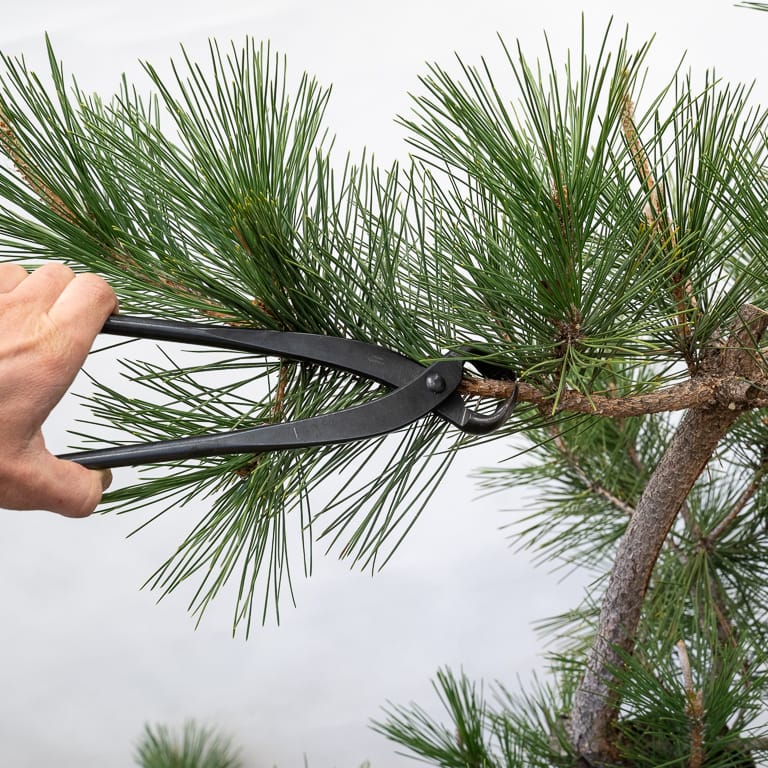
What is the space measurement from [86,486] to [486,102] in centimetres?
22

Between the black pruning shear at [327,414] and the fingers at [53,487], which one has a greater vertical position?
the black pruning shear at [327,414]

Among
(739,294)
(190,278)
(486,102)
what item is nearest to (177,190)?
(190,278)

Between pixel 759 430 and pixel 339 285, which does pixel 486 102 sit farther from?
pixel 759 430

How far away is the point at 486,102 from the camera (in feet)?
1.40

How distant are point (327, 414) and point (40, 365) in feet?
0.41

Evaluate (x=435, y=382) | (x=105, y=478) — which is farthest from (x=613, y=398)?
(x=105, y=478)

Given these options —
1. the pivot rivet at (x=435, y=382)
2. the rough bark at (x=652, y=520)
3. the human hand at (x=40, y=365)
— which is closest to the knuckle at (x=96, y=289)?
the human hand at (x=40, y=365)

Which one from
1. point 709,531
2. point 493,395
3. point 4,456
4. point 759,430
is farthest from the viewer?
point 709,531

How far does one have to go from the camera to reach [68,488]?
1.31 feet

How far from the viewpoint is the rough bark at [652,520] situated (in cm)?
50

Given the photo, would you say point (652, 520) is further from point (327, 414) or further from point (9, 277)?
point (9, 277)

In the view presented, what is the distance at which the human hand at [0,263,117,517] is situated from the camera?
37cm

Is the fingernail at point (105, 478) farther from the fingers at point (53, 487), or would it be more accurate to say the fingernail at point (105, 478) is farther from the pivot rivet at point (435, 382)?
the pivot rivet at point (435, 382)

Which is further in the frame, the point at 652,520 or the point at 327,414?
the point at 652,520
